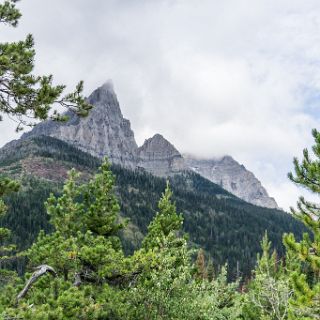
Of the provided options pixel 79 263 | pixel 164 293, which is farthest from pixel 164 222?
pixel 164 293

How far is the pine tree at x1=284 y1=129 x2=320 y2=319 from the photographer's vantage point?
35.5 ft

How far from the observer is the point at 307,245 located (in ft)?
42.5

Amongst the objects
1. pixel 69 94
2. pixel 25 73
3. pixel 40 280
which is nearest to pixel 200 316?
pixel 40 280

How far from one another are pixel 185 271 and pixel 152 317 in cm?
258

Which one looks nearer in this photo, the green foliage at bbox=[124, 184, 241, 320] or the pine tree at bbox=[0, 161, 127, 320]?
the pine tree at bbox=[0, 161, 127, 320]

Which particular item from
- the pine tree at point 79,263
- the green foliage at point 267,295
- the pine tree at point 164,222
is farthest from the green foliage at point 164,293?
the pine tree at point 164,222

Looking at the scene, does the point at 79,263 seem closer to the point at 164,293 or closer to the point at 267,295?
the point at 164,293

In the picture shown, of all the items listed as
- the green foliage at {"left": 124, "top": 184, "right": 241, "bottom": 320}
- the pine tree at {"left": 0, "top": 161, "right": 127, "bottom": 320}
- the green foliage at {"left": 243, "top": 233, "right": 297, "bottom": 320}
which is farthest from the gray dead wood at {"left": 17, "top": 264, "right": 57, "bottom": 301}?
the green foliage at {"left": 243, "top": 233, "right": 297, "bottom": 320}

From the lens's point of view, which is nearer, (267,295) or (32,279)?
(32,279)

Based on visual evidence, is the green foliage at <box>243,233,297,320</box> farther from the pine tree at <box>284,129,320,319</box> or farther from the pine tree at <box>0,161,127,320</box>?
the pine tree at <box>0,161,127,320</box>

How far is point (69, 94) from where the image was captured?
15.6 m

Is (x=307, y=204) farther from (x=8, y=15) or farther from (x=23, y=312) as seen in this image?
(x=8, y=15)

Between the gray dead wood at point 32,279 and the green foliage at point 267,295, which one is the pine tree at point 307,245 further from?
the gray dead wood at point 32,279

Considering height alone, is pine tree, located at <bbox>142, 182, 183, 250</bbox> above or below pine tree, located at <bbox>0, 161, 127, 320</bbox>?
above
